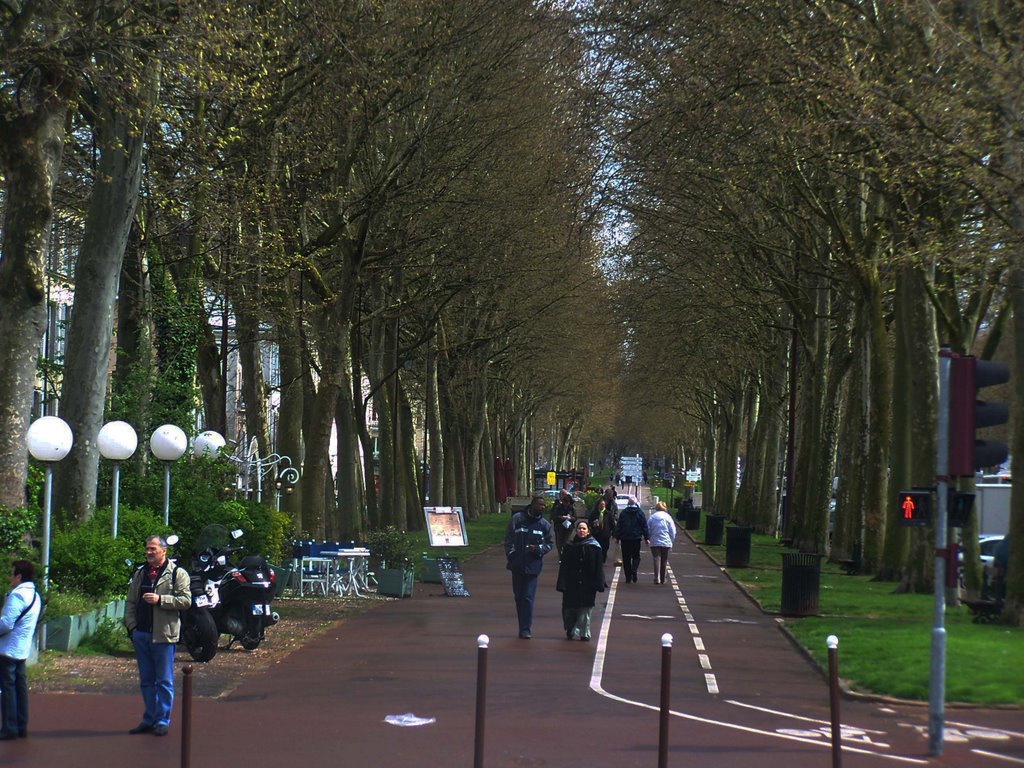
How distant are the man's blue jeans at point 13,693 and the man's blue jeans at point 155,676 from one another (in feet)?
2.94

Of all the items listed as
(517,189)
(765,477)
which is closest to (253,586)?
(517,189)

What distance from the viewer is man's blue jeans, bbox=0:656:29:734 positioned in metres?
11.4

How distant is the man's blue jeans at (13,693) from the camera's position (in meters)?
11.4

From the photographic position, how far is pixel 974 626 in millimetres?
20922

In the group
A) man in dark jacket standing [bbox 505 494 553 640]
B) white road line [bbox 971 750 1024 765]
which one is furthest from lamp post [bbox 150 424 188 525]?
white road line [bbox 971 750 1024 765]

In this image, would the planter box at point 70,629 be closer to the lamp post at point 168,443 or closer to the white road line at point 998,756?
the lamp post at point 168,443

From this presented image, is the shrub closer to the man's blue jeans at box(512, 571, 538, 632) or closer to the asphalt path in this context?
the asphalt path

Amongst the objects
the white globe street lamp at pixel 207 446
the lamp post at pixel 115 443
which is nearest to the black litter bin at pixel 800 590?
the white globe street lamp at pixel 207 446

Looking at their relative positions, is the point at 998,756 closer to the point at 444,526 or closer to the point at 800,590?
the point at 800,590

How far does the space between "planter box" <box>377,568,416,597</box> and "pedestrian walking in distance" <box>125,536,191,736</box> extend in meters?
14.9

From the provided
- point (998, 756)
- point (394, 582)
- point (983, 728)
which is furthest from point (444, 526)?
point (998, 756)

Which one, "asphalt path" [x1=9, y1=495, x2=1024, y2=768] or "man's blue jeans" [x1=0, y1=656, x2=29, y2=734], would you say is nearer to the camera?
"asphalt path" [x1=9, y1=495, x2=1024, y2=768]

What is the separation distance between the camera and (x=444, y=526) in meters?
32.1

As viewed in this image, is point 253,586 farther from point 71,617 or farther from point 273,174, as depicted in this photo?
point 273,174
